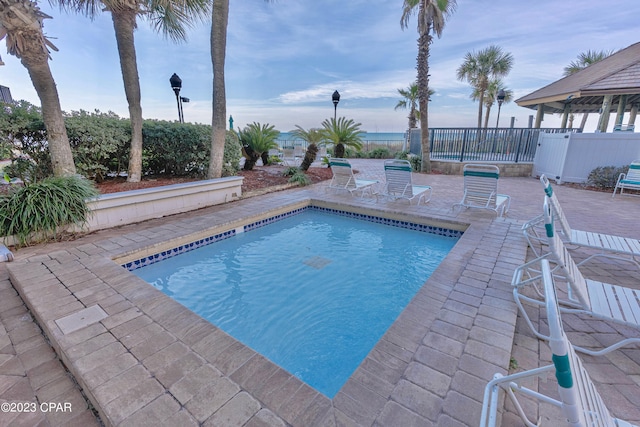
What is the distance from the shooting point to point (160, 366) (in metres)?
1.79

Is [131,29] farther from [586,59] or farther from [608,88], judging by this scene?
[586,59]

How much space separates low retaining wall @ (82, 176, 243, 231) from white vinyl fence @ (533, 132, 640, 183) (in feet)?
33.8

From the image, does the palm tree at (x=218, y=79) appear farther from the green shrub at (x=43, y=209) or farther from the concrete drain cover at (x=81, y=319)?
the concrete drain cover at (x=81, y=319)

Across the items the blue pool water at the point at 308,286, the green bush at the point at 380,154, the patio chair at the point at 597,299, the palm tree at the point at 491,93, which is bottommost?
the blue pool water at the point at 308,286

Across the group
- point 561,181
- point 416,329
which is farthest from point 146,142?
point 561,181

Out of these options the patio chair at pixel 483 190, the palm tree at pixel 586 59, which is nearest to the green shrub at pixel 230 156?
the patio chair at pixel 483 190

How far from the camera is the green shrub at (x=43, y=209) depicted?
3.73 metres

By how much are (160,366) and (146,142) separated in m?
6.39

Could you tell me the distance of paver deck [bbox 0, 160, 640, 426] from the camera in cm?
151

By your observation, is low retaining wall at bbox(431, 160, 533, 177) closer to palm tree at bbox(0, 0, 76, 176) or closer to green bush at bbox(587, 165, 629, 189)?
green bush at bbox(587, 165, 629, 189)

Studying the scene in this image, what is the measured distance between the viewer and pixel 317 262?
412cm

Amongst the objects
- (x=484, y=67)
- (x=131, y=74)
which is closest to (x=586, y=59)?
(x=484, y=67)

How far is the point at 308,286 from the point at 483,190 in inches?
161

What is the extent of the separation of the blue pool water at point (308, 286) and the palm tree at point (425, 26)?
22.5 ft
